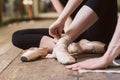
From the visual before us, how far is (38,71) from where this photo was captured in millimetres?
1261

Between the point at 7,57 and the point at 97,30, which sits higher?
the point at 97,30

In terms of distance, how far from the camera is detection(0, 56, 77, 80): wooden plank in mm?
1167

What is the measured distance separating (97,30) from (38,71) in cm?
49

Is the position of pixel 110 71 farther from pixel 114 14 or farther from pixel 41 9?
pixel 41 9

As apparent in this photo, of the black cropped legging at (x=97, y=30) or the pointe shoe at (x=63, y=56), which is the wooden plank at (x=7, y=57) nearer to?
the black cropped legging at (x=97, y=30)

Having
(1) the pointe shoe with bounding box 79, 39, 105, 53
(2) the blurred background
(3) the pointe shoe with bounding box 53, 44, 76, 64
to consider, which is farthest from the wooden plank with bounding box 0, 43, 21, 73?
(2) the blurred background

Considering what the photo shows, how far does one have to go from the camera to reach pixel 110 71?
1.23 meters

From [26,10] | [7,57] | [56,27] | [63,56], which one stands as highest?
[56,27]

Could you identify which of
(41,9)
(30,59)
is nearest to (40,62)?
(30,59)

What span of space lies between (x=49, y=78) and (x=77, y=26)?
359 mm

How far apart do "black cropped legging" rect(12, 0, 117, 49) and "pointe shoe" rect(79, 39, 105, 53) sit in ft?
0.18

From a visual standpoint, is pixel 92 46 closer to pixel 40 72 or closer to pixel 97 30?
pixel 97 30

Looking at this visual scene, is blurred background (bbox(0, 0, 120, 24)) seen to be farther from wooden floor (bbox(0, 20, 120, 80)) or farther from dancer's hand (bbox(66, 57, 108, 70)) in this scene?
dancer's hand (bbox(66, 57, 108, 70))

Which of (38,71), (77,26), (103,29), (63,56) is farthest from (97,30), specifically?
(38,71)
